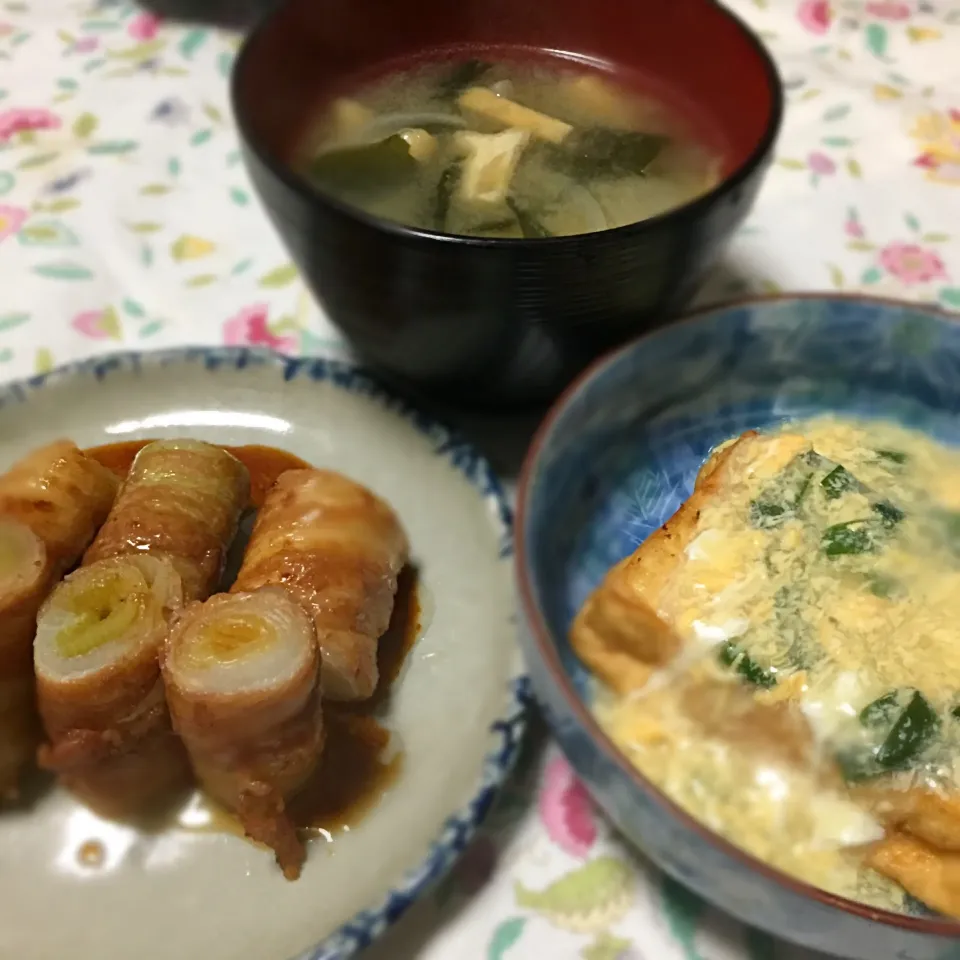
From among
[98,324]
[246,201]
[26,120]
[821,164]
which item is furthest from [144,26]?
[821,164]

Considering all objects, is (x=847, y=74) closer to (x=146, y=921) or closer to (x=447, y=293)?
(x=447, y=293)

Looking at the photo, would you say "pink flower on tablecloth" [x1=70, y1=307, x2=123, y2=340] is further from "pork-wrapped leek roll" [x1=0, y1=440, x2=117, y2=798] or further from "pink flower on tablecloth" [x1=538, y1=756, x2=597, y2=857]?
"pink flower on tablecloth" [x1=538, y1=756, x2=597, y2=857]

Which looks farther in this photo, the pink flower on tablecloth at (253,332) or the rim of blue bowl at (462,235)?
the pink flower on tablecloth at (253,332)

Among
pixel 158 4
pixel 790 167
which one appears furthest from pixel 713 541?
pixel 158 4

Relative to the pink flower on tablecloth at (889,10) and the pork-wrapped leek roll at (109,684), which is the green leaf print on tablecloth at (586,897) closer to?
the pork-wrapped leek roll at (109,684)

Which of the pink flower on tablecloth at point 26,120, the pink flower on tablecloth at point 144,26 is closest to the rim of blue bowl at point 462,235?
the pink flower on tablecloth at point 26,120

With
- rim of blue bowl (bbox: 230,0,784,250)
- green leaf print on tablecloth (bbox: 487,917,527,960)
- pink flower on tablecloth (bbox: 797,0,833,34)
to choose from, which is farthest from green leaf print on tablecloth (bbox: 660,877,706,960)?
pink flower on tablecloth (bbox: 797,0,833,34)

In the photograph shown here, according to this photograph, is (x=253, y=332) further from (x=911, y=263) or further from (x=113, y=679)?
(x=911, y=263)
